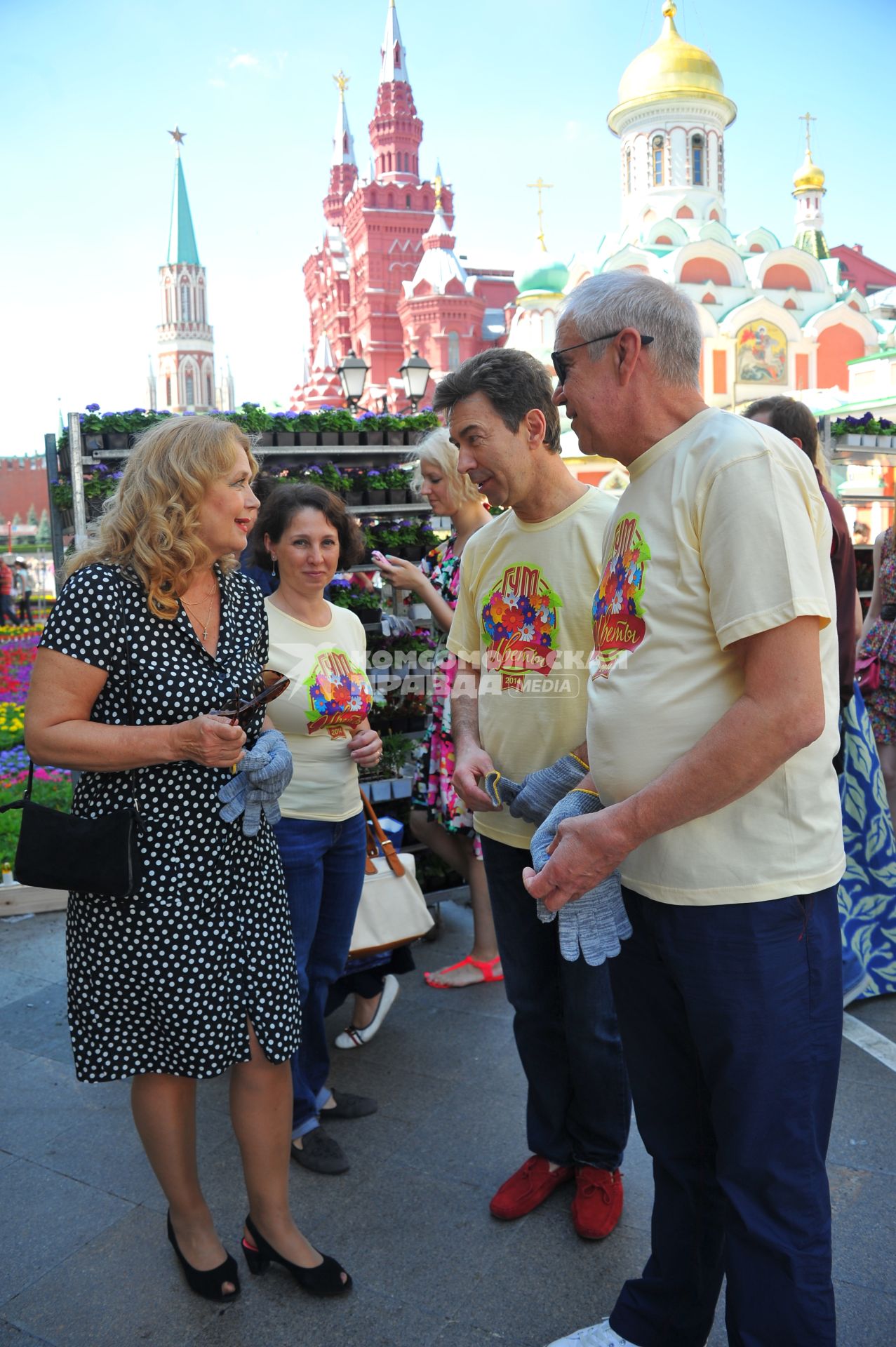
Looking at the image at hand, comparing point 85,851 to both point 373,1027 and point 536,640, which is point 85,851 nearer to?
point 536,640

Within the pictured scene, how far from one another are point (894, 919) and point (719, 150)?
4281cm

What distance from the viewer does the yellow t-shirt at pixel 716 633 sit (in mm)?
1383

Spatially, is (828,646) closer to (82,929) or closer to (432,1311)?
(82,929)

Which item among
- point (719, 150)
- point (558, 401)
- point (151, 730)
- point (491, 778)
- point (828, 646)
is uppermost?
point (719, 150)

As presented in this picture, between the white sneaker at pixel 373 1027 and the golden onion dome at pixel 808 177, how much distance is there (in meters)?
48.7

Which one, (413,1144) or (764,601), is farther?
(413,1144)

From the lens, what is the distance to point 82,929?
1992 mm

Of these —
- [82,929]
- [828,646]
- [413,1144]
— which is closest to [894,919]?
[413,1144]

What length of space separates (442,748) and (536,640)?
1.66m

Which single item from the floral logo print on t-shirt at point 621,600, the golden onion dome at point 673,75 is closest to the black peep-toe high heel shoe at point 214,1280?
the floral logo print on t-shirt at point 621,600

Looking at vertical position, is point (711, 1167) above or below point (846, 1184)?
above

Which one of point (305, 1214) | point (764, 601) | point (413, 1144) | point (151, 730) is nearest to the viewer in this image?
point (764, 601)

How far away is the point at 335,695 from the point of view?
276cm

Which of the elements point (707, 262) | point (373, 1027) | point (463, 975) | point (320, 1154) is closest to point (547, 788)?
point (320, 1154)
